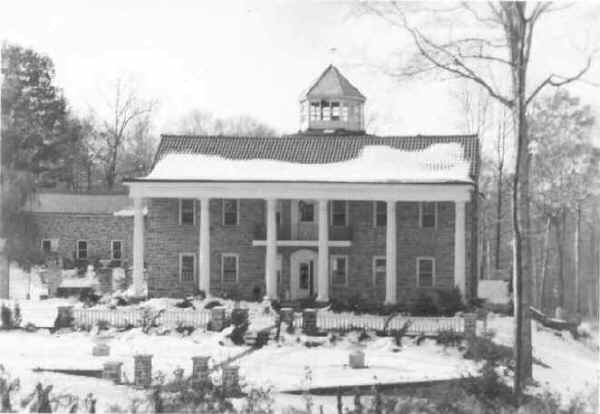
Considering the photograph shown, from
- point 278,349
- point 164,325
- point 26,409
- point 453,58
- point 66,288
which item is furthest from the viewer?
point 66,288

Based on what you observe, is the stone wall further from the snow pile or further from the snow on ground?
the snow on ground

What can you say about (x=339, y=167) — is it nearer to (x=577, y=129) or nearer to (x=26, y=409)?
(x=577, y=129)

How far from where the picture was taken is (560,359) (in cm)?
2214

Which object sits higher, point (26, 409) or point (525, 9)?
point (525, 9)

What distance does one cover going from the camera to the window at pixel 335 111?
107ft

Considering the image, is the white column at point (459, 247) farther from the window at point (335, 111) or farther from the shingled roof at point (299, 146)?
the window at point (335, 111)

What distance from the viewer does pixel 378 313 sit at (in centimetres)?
2691

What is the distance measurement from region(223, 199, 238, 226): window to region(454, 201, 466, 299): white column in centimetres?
745

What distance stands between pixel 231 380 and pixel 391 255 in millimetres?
12163

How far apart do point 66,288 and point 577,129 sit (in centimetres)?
1620

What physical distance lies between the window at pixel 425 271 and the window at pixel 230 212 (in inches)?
247

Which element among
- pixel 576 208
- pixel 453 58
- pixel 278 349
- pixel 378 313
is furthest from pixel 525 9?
pixel 576 208

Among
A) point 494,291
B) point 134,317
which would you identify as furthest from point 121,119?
point 494,291

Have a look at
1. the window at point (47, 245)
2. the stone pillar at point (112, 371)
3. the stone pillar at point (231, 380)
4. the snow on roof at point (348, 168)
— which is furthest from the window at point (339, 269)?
the stone pillar at point (112, 371)
